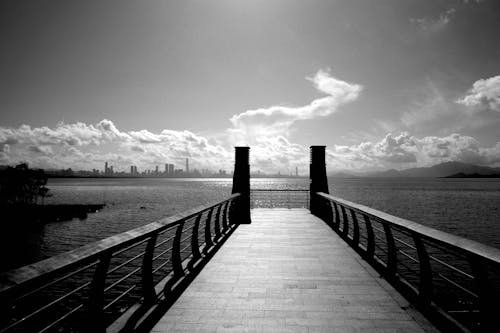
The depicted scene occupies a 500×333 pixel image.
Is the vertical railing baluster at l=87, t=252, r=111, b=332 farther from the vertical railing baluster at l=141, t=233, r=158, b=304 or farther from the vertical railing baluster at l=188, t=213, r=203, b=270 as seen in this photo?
the vertical railing baluster at l=188, t=213, r=203, b=270

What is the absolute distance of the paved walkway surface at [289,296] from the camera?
371cm

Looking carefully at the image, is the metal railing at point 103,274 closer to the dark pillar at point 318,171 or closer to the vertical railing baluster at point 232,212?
the vertical railing baluster at point 232,212

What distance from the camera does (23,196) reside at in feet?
244

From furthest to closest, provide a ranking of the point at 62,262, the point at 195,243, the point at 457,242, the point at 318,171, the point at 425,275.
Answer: the point at 318,171
the point at 195,243
the point at 425,275
the point at 457,242
the point at 62,262

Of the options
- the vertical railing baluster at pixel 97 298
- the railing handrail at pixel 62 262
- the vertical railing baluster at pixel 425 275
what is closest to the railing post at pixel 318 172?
the vertical railing baluster at pixel 425 275

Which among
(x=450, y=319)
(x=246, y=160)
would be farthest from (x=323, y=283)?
(x=246, y=160)

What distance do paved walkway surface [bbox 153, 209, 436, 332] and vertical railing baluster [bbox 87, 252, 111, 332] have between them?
0.82 metres

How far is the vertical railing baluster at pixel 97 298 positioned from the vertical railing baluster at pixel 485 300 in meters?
3.68

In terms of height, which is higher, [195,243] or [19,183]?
[195,243]

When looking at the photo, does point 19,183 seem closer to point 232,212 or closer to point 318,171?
point 232,212

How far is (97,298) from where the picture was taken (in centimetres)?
297

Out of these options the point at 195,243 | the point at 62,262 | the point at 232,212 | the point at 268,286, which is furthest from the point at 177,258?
the point at 232,212

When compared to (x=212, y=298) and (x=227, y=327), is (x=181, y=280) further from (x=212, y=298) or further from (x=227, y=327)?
(x=227, y=327)

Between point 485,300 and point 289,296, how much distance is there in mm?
2465
